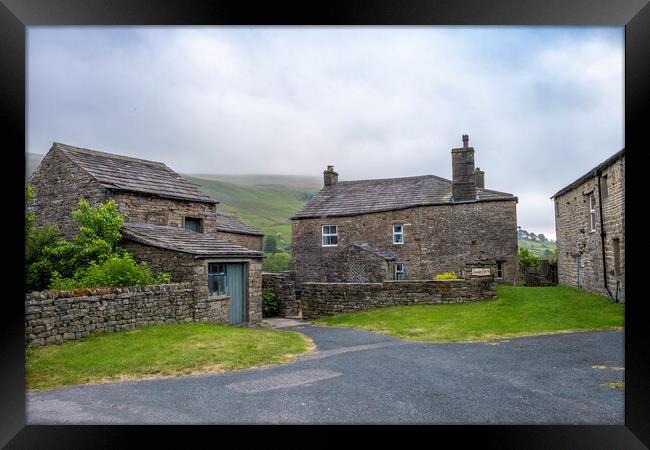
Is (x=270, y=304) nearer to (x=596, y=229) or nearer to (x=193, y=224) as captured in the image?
(x=193, y=224)

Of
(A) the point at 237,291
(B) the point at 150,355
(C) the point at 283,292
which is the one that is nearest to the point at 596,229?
(C) the point at 283,292

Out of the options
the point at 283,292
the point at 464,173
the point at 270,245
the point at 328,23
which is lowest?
the point at 283,292

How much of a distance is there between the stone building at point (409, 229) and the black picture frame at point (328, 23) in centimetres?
1471

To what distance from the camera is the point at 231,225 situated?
2731 cm

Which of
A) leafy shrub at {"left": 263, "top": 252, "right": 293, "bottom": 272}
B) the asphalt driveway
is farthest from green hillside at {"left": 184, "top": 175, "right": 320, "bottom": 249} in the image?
the asphalt driveway

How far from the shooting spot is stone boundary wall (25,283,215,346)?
855 cm

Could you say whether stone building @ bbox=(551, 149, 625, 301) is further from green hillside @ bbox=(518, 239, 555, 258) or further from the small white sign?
green hillside @ bbox=(518, 239, 555, 258)

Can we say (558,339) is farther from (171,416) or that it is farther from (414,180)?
(414,180)

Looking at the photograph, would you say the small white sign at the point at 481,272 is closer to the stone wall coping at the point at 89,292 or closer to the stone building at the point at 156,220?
the stone building at the point at 156,220

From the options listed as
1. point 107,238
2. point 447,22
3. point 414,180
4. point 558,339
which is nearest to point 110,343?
point 107,238

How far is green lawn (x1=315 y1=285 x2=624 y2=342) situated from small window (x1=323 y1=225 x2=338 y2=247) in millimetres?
10543

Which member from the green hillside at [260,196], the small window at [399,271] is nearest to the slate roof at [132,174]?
the small window at [399,271]

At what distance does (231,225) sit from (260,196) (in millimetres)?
90780

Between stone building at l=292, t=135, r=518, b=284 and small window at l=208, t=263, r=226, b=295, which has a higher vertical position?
stone building at l=292, t=135, r=518, b=284
